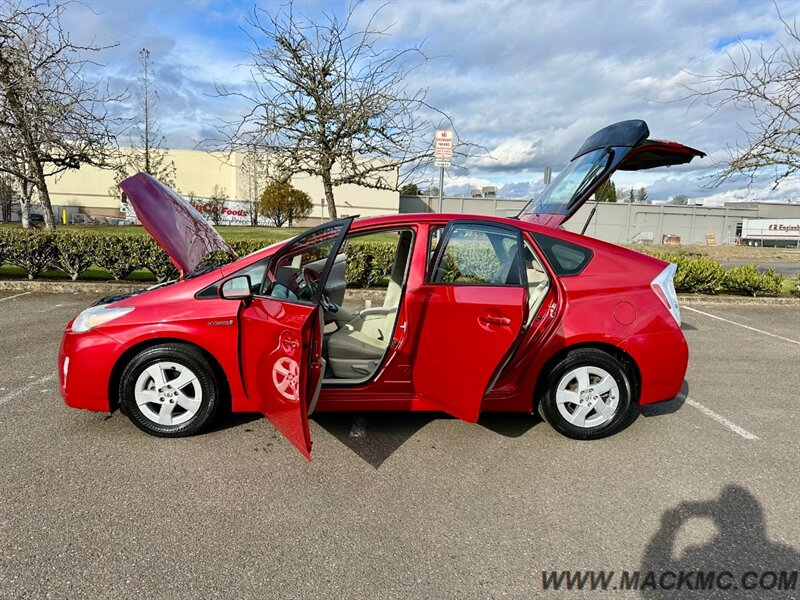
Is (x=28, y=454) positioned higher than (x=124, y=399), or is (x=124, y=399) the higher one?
(x=124, y=399)

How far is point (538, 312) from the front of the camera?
11.2 ft

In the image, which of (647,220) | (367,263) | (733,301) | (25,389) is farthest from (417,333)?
(647,220)

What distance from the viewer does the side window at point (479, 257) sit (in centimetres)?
324

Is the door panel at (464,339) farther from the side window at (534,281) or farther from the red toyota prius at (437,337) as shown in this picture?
the side window at (534,281)

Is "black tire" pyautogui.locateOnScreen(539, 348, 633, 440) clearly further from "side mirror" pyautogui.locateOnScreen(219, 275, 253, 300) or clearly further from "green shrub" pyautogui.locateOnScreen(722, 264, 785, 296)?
"green shrub" pyautogui.locateOnScreen(722, 264, 785, 296)

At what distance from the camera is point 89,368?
320 centimetres

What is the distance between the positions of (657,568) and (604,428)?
1.25m

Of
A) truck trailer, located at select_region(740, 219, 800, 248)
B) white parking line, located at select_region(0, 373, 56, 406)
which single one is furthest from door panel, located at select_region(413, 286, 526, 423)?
truck trailer, located at select_region(740, 219, 800, 248)

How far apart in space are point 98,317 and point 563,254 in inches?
125

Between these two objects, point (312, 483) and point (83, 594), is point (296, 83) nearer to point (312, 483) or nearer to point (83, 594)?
point (312, 483)

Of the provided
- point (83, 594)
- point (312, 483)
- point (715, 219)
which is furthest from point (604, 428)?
point (715, 219)

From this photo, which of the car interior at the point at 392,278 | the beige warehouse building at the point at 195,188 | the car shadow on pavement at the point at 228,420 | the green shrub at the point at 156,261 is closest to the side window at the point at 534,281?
the car interior at the point at 392,278

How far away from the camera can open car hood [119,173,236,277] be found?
13.1ft
